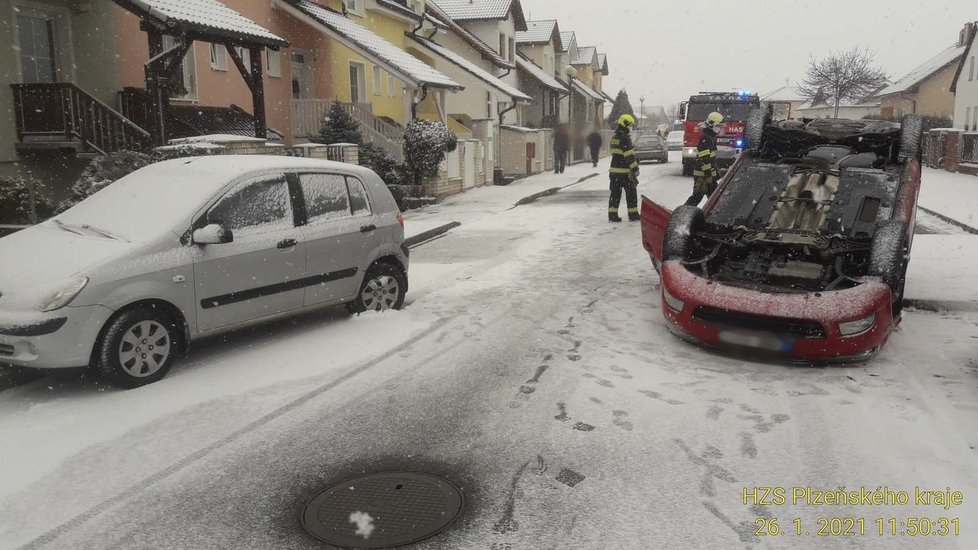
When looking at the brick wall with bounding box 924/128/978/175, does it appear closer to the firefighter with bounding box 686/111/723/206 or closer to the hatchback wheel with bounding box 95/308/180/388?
the firefighter with bounding box 686/111/723/206

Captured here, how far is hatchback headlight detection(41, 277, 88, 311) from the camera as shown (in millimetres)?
5004

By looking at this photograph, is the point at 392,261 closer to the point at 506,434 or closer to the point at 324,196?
the point at 324,196

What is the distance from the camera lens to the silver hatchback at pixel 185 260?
5.09 m

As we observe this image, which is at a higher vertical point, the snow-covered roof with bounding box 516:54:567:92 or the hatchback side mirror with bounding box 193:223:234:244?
the snow-covered roof with bounding box 516:54:567:92

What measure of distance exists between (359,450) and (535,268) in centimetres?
587

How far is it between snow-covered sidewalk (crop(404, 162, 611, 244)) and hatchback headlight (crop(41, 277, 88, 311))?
7.58 meters

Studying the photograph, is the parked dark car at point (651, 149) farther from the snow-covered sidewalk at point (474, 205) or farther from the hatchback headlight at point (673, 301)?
the hatchback headlight at point (673, 301)

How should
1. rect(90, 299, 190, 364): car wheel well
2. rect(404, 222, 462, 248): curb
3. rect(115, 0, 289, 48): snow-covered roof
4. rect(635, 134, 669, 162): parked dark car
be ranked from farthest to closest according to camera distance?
rect(635, 134, 669, 162): parked dark car → rect(115, 0, 289, 48): snow-covered roof → rect(404, 222, 462, 248): curb → rect(90, 299, 190, 364): car wheel well

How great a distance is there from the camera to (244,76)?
15234mm

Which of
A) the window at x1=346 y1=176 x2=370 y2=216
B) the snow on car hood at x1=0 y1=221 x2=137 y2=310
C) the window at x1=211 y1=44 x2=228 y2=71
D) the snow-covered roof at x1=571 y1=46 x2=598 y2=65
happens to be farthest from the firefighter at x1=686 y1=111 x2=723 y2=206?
the snow-covered roof at x1=571 y1=46 x2=598 y2=65

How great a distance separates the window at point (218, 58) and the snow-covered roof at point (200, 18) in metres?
1.67

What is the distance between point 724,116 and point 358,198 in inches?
810

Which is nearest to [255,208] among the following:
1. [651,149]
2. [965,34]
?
[651,149]

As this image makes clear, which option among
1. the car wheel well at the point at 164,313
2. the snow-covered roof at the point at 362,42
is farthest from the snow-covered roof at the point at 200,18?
the car wheel well at the point at 164,313
